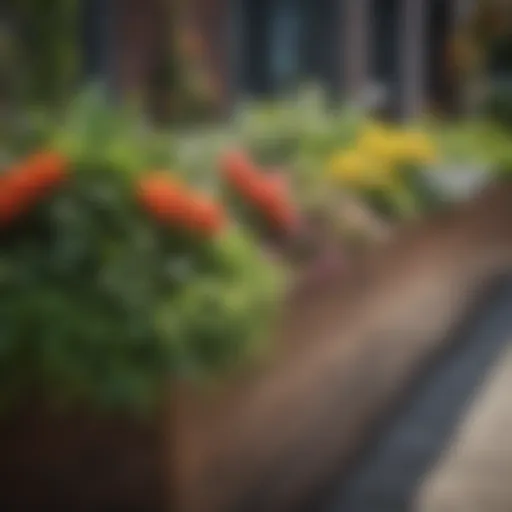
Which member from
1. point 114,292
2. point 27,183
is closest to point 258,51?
point 27,183

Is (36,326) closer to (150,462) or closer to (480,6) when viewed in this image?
(150,462)

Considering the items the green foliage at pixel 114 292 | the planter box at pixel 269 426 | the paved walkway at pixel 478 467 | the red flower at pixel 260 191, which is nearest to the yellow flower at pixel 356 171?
the planter box at pixel 269 426

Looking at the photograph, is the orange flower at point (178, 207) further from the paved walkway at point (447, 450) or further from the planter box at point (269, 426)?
the paved walkway at point (447, 450)

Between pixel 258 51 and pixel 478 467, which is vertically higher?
pixel 258 51

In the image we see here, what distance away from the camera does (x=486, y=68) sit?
12547mm

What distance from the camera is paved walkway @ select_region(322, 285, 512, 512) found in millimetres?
4426

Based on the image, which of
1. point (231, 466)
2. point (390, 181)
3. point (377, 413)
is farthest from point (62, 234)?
point (390, 181)

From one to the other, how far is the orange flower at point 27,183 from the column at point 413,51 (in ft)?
29.4

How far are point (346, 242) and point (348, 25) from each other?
22.2 ft

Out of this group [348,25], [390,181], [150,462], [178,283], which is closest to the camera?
[150,462]

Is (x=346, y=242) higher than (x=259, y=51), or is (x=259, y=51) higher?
(x=259, y=51)

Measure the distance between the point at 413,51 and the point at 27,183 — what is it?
9.51m

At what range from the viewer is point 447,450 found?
5.00 metres

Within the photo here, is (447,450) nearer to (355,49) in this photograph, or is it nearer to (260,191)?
(260,191)
